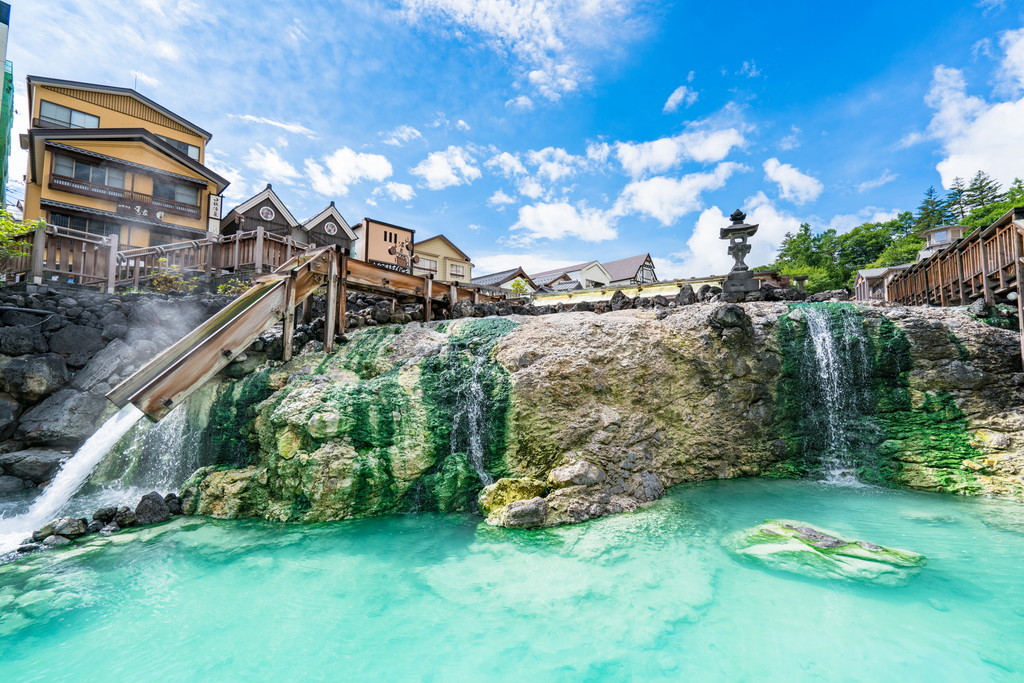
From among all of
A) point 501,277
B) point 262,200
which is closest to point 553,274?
point 501,277

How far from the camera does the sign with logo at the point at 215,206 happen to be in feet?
76.3

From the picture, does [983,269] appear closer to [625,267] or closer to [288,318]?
[288,318]

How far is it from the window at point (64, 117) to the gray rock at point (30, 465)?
2100cm

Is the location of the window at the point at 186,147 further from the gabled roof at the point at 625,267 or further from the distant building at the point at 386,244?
the gabled roof at the point at 625,267

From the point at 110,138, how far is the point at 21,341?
16.0 m

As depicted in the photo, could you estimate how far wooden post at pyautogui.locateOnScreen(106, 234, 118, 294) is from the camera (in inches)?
449

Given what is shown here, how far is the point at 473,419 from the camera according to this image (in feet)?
A: 25.0

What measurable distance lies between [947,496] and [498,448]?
7.36m

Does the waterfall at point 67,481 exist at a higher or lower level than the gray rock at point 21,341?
lower

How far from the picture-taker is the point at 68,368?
1001cm

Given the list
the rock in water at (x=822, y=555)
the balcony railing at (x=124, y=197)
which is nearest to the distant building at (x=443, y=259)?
the balcony railing at (x=124, y=197)

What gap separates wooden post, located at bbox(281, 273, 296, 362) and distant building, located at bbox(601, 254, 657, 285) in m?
32.1

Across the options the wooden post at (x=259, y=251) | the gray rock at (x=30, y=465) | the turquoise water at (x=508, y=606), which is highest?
the wooden post at (x=259, y=251)

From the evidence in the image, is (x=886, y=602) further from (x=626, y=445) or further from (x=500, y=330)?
(x=500, y=330)
